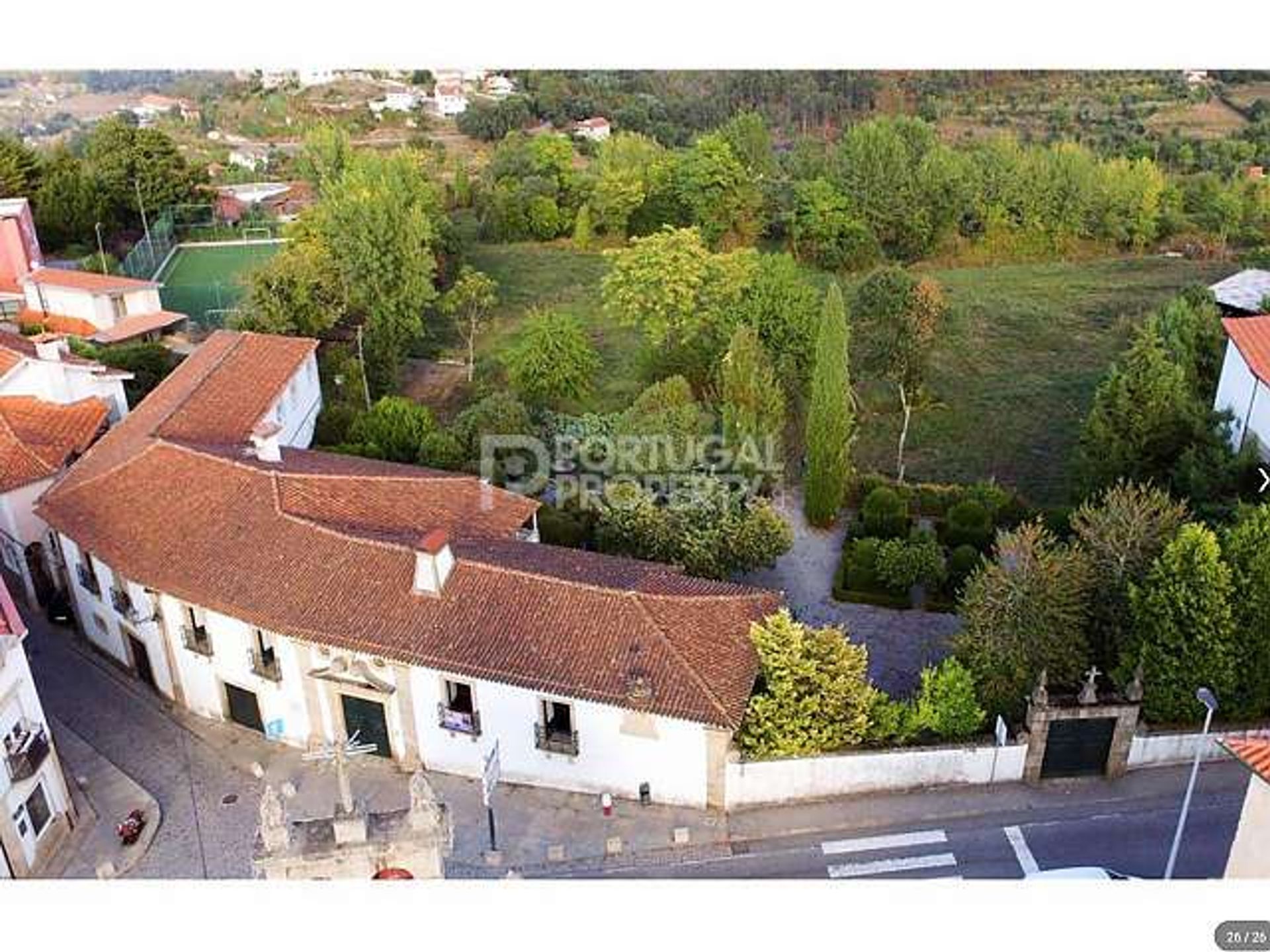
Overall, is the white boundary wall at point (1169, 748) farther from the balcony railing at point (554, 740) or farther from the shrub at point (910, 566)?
the balcony railing at point (554, 740)

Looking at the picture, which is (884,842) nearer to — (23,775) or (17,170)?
(23,775)

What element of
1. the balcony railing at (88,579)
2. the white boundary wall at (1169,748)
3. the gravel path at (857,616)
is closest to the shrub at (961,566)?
the gravel path at (857,616)

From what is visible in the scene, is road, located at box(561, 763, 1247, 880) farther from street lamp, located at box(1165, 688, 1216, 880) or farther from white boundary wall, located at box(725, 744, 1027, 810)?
white boundary wall, located at box(725, 744, 1027, 810)

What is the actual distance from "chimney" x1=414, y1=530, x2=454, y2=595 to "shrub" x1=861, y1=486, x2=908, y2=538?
1484 cm

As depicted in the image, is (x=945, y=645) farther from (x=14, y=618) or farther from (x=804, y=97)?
(x=804, y=97)

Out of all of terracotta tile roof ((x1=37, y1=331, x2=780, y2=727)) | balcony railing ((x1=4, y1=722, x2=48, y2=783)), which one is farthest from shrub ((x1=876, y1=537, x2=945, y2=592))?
balcony railing ((x1=4, y1=722, x2=48, y2=783))

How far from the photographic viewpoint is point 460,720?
90.3ft

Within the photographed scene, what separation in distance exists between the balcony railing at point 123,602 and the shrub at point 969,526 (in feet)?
76.9

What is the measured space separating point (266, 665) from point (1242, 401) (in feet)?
94.9

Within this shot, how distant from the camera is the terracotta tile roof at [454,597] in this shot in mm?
26438

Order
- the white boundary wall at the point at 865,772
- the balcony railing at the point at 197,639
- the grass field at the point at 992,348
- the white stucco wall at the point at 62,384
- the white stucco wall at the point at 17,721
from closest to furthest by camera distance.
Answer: the white stucco wall at the point at 17,721 → the white boundary wall at the point at 865,772 → the balcony railing at the point at 197,639 → the white stucco wall at the point at 62,384 → the grass field at the point at 992,348

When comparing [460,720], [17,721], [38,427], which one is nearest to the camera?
[17,721]

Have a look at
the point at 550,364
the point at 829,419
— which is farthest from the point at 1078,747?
the point at 550,364

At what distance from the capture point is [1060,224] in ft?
228
